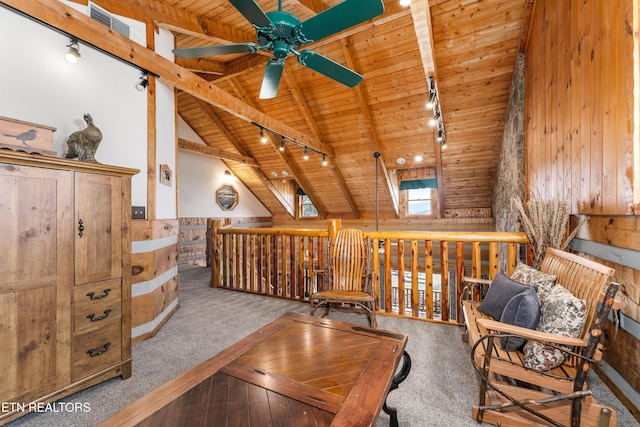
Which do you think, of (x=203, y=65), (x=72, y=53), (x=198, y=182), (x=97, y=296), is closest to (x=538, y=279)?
(x=97, y=296)

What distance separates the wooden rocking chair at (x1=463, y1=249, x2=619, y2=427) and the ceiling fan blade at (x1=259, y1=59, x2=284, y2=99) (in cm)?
232

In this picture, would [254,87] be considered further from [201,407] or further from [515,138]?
[201,407]

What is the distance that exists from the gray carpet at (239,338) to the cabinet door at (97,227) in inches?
32.7

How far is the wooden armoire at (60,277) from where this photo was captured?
157cm

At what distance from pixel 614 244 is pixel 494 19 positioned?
3335mm

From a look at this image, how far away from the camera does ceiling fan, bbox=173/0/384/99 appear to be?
1.60m

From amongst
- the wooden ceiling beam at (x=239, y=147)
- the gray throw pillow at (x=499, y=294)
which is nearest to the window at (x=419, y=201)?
the wooden ceiling beam at (x=239, y=147)

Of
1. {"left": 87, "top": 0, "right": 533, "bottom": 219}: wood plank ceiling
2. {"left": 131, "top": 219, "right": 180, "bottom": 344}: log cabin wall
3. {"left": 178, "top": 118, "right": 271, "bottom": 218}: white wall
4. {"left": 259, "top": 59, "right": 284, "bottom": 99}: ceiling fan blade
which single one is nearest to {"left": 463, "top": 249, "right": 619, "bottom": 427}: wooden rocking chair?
{"left": 259, "top": 59, "right": 284, "bottom": 99}: ceiling fan blade

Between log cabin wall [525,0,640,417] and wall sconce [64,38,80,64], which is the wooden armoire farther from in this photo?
log cabin wall [525,0,640,417]

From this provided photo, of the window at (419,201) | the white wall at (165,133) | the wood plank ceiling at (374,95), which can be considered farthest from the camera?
the window at (419,201)

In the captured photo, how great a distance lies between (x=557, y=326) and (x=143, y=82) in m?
4.05

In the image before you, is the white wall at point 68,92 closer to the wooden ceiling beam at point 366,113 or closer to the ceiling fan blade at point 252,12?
the ceiling fan blade at point 252,12

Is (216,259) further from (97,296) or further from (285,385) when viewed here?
(285,385)

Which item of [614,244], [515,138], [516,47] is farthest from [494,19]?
[614,244]
